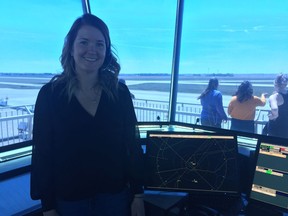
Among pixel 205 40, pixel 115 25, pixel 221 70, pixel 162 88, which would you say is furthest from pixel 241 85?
pixel 115 25

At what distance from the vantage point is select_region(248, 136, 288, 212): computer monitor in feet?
3.87

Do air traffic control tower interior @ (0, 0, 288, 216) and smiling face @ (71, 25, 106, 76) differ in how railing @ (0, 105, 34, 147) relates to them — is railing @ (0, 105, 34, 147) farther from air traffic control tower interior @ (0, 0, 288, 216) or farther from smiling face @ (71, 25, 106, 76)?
smiling face @ (71, 25, 106, 76)

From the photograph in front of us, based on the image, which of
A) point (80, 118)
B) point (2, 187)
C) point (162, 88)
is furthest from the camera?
point (162, 88)

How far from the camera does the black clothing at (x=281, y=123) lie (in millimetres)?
2688

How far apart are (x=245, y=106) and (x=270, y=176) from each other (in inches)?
72.7

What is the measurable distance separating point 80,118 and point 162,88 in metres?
1.97

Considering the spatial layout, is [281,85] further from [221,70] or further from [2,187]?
[2,187]

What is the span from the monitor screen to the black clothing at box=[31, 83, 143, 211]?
35 centimetres

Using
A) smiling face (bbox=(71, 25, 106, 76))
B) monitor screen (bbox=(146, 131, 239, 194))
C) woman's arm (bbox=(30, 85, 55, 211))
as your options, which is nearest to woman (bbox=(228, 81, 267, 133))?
monitor screen (bbox=(146, 131, 239, 194))

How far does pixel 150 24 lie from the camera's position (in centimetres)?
275

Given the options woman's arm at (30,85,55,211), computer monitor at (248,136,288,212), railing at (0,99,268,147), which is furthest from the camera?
railing at (0,99,268,147)

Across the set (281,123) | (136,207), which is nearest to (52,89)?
(136,207)

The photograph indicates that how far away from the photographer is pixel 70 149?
105 centimetres

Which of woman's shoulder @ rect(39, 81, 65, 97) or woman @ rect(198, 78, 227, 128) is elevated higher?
woman's shoulder @ rect(39, 81, 65, 97)
